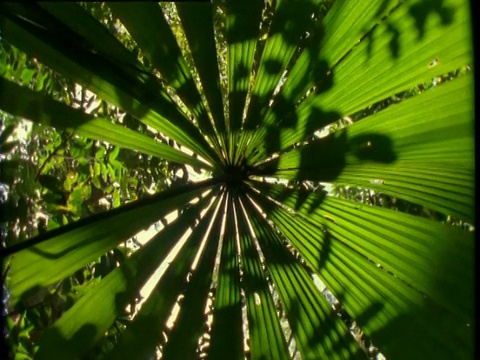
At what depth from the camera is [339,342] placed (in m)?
Result: 2.30

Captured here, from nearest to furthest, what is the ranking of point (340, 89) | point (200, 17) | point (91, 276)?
point (200, 17) < point (340, 89) < point (91, 276)

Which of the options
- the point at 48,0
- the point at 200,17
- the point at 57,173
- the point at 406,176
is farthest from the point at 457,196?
the point at 57,173

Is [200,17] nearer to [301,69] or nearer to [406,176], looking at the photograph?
[301,69]

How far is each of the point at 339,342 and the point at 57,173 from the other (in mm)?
1864

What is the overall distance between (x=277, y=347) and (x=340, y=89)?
3.53 ft

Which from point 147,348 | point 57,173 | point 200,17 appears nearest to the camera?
point 200,17

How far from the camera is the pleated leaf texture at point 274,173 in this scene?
1.88 meters

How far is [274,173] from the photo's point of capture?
2.30 meters

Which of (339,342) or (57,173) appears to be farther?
(57,173)

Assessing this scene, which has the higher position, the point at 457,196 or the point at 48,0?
the point at 48,0

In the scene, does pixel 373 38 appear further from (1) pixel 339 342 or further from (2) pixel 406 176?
(1) pixel 339 342

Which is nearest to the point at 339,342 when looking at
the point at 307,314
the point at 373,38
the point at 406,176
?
the point at 307,314

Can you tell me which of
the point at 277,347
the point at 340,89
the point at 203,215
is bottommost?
the point at 277,347

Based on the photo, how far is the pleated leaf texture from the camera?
1876 millimetres
